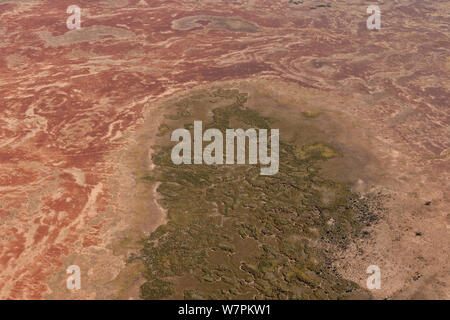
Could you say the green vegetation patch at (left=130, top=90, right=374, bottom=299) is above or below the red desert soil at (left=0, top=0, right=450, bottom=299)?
below

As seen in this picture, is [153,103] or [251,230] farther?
[153,103]

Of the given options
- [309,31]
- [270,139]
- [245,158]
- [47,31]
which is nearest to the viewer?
[245,158]

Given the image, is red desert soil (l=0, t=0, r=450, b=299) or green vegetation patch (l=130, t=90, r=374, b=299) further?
red desert soil (l=0, t=0, r=450, b=299)

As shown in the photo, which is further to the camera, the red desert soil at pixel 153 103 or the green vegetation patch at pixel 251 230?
the red desert soil at pixel 153 103

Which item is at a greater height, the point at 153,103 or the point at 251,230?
the point at 153,103

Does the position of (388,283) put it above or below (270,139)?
below

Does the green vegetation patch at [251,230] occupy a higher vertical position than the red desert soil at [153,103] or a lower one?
lower
